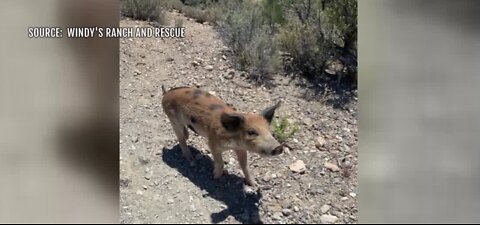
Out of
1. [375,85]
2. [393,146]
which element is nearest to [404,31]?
[375,85]

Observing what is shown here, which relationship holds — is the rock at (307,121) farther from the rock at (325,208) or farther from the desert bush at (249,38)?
the rock at (325,208)

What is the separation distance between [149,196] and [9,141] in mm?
874

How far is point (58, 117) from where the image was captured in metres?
3.35

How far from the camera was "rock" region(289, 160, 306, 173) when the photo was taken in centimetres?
353

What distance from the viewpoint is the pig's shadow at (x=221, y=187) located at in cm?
326

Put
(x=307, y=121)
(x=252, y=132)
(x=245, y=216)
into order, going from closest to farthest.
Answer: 1. (x=252, y=132)
2. (x=245, y=216)
3. (x=307, y=121)

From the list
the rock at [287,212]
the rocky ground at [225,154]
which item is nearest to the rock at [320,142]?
the rocky ground at [225,154]

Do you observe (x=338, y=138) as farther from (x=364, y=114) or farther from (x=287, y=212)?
(x=287, y=212)

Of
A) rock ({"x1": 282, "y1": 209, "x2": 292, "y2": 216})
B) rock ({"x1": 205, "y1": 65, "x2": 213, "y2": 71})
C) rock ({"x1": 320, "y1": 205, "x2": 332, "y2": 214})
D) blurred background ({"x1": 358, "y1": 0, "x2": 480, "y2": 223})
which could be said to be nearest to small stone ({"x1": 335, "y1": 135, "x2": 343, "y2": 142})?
blurred background ({"x1": 358, "y1": 0, "x2": 480, "y2": 223})

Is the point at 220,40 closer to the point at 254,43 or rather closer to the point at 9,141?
the point at 254,43

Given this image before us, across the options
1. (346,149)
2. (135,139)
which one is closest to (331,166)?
(346,149)

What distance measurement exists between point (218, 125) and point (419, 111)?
1.24m

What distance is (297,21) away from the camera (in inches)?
157

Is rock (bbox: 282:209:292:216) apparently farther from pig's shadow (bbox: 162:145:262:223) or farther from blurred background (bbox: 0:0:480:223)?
blurred background (bbox: 0:0:480:223)
